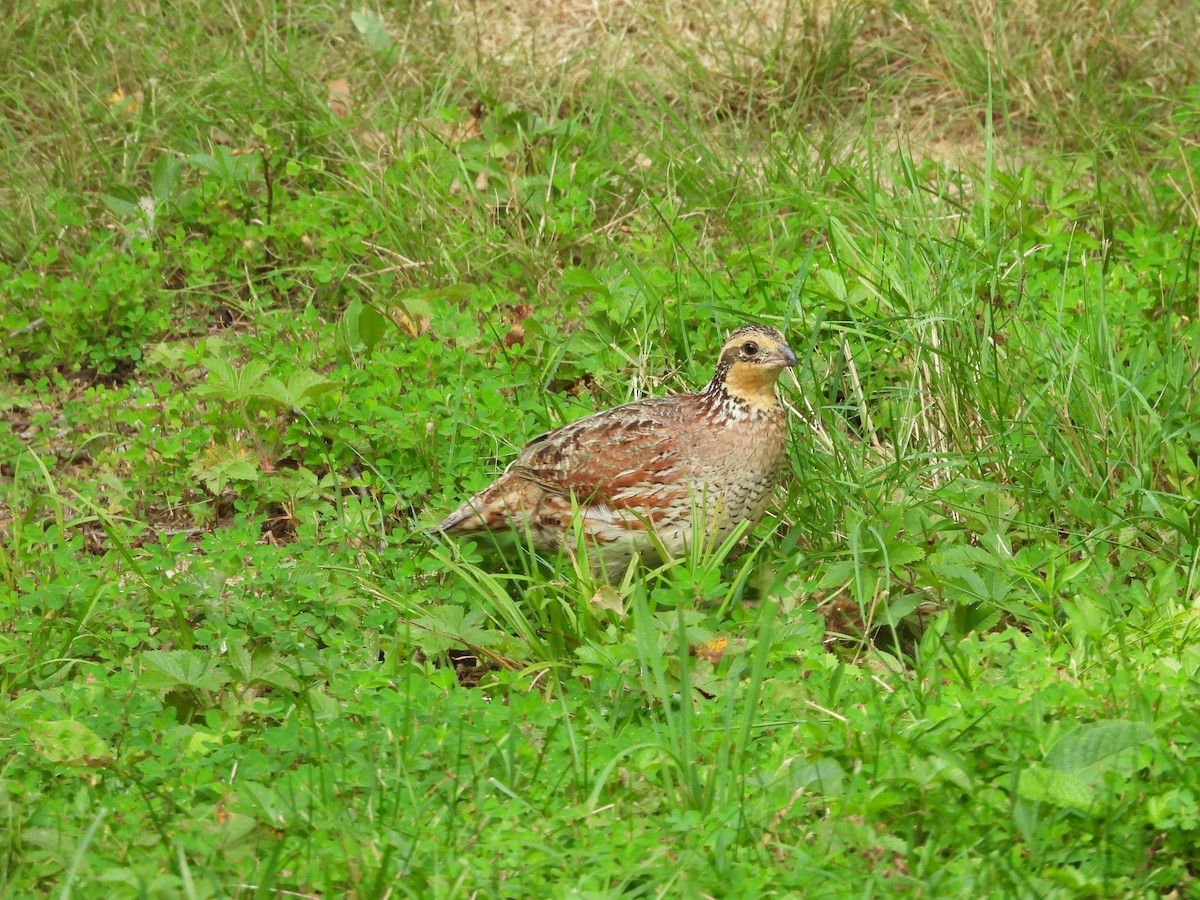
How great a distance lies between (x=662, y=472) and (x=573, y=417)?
3.03ft

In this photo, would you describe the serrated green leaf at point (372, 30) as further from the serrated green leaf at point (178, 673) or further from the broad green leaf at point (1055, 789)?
the broad green leaf at point (1055, 789)

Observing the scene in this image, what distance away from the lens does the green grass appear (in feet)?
11.0

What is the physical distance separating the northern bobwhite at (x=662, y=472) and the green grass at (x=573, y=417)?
0.61ft

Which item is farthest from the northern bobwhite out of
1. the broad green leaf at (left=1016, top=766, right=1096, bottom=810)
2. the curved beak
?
the broad green leaf at (left=1016, top=766, right=1096, bottom=810)

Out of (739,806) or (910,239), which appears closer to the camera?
(739,806)

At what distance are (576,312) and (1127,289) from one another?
7.64 feet

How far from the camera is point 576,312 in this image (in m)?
6.08

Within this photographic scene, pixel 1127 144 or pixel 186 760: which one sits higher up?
pixel 1127 144

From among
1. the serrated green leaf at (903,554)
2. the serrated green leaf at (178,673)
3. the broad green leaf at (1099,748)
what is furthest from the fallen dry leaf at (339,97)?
the broad green leaf at (1099,748)

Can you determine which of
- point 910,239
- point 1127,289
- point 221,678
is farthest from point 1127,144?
point 221,678

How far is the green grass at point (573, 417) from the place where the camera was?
3348mm

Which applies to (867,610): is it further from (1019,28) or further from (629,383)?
(1019,28)

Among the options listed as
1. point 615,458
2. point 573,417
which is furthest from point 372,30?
point 615,458

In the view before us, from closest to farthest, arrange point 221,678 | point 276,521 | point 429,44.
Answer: point 221,678 → point 276,521 → point 429,44
